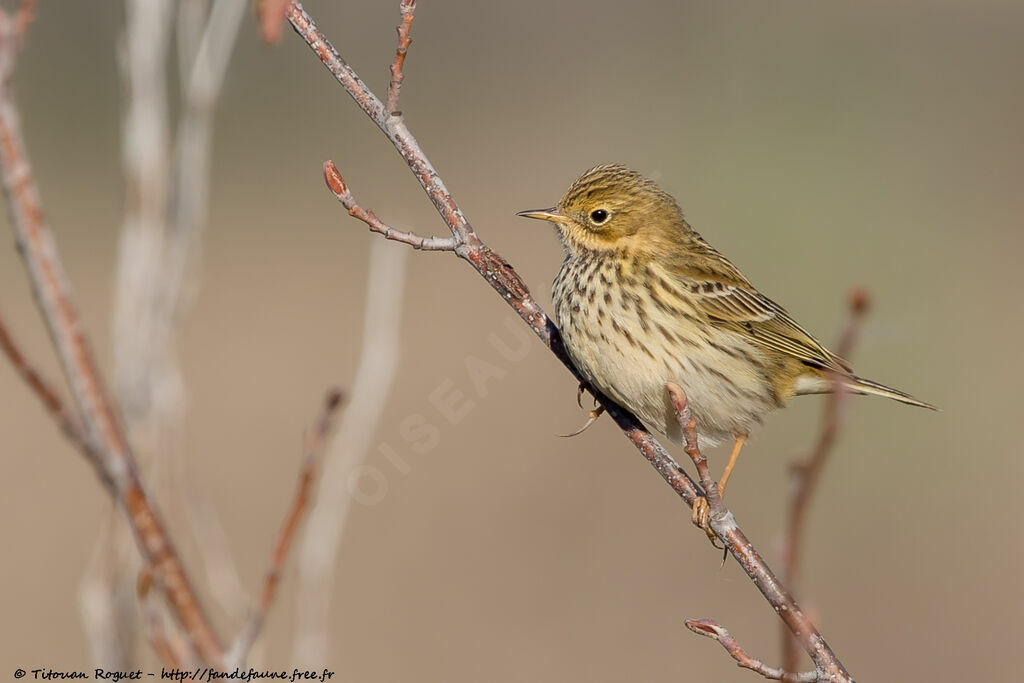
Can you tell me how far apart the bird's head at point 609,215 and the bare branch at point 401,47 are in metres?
1.75

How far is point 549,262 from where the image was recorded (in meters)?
15.2

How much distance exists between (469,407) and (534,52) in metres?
8.73

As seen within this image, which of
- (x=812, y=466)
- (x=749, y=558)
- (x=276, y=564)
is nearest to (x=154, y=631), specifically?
(x=276, y=564)

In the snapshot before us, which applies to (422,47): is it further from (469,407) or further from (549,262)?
(469,407)

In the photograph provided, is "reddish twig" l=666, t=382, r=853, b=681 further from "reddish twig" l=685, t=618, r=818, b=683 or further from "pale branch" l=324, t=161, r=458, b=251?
"pale branch" l=324, t=161, r=458, b=251

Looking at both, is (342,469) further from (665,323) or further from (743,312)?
(743,312)

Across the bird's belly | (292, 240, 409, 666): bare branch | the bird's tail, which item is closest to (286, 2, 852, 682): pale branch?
the bird's belly

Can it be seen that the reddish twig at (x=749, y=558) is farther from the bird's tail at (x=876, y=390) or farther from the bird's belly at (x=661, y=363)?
the bird's tail at (x=876, y=390)

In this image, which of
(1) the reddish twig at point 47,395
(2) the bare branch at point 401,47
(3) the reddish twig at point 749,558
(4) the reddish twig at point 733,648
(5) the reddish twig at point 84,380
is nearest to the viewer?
(1) the reddish twig at point 47,395

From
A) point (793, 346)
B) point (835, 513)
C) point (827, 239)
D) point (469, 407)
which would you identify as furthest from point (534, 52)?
point (793, 346)

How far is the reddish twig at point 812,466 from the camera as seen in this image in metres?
1.86

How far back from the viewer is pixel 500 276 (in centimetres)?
397

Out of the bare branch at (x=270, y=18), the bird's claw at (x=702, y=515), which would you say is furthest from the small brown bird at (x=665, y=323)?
the bare branch at (x=270, y=18)

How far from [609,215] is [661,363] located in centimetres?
82
